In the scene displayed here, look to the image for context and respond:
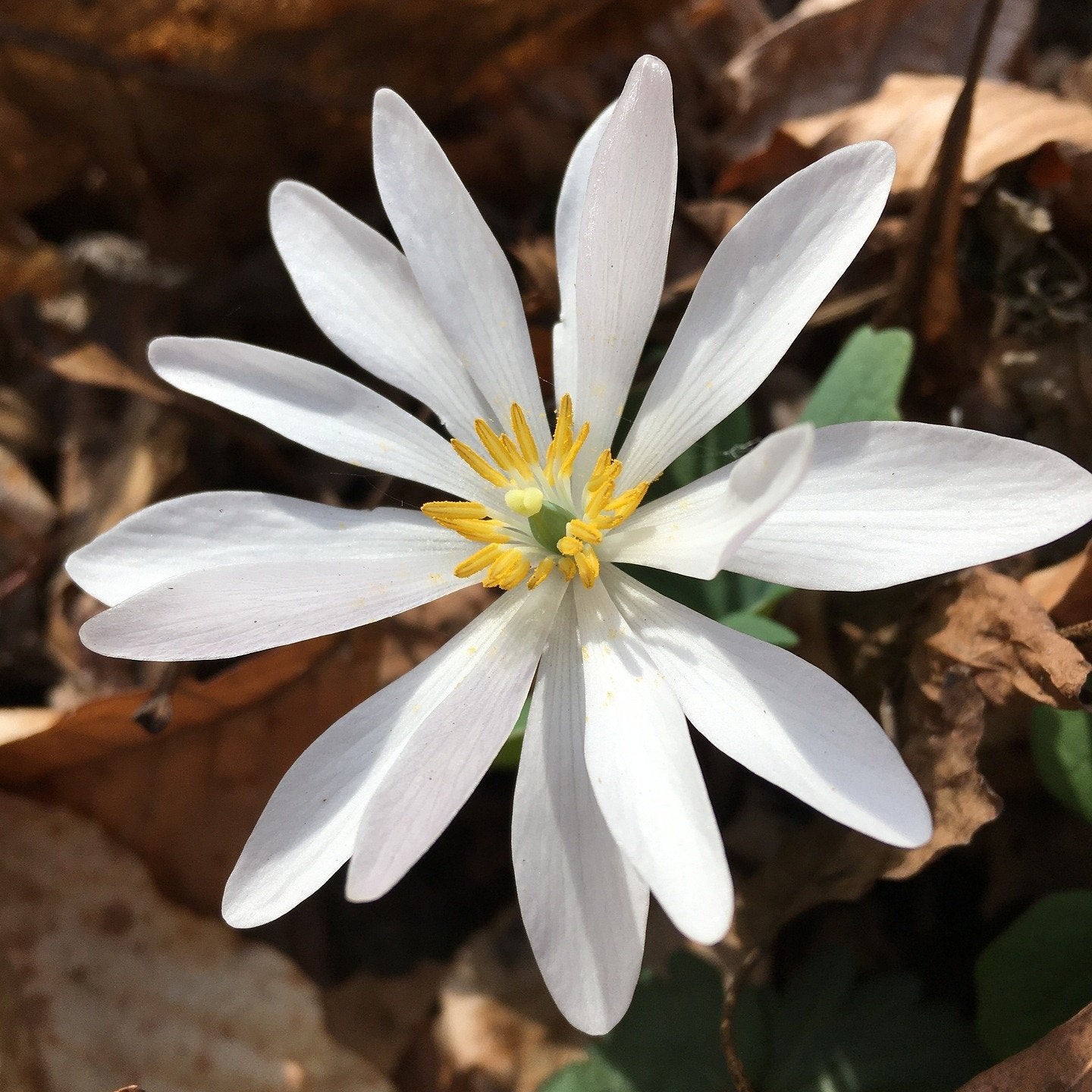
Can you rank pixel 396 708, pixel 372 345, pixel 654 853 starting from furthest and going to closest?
pixel 372 345 → pixel 396 708 → pixel 654 853

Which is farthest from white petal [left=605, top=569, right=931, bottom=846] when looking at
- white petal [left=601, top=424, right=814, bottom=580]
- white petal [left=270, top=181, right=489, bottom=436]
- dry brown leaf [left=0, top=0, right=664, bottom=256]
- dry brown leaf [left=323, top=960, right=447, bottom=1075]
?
dry brown leaf [left=0, top=0, right=664, bottom=256]

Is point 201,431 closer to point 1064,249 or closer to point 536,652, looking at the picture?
point 536,652

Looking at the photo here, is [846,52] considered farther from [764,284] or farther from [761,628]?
[761,628]

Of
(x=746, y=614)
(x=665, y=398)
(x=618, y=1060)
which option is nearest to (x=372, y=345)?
(x=665, y=398)

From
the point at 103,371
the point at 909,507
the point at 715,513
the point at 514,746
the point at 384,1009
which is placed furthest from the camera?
the point at 103,371

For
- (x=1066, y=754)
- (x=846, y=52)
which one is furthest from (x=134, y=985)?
(x=846, y=52)

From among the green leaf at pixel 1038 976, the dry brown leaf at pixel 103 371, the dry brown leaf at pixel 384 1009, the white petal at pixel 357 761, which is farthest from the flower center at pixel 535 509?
the dry brown leaf at pixel 103 371
